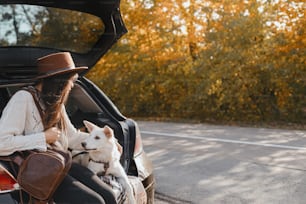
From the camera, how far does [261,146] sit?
7.66 meters

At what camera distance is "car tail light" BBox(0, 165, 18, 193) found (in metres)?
2.50

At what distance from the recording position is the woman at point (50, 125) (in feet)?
8.52

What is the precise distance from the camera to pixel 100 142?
3115 mm

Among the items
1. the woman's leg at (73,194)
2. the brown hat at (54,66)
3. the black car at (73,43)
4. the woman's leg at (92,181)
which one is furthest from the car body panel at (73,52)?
the woman's leg at (73,194)

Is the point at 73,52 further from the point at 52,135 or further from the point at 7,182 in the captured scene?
the point at 7,182

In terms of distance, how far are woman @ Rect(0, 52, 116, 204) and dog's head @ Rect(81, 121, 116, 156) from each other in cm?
18

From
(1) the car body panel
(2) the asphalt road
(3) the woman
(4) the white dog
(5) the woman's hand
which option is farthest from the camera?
(2) the asphalt road

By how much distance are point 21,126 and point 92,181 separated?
657mm

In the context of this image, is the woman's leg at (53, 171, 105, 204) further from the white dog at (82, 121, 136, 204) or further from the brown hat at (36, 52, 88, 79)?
the brown hat at (36, 52, 88, 79)

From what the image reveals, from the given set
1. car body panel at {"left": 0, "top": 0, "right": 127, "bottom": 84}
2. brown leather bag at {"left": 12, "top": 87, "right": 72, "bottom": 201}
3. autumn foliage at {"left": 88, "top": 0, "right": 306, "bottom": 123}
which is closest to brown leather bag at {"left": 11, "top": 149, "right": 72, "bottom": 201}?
brown leather bag at {"left": 12, "top": 87, "right": 72, "bottom": 201}

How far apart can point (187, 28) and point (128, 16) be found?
2.55 metres

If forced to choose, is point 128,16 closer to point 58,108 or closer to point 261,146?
point 261,146

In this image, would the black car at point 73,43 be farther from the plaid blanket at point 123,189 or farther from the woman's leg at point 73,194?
the woman's leg at point 73,194

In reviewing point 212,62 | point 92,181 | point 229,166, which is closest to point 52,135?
point 92,181
